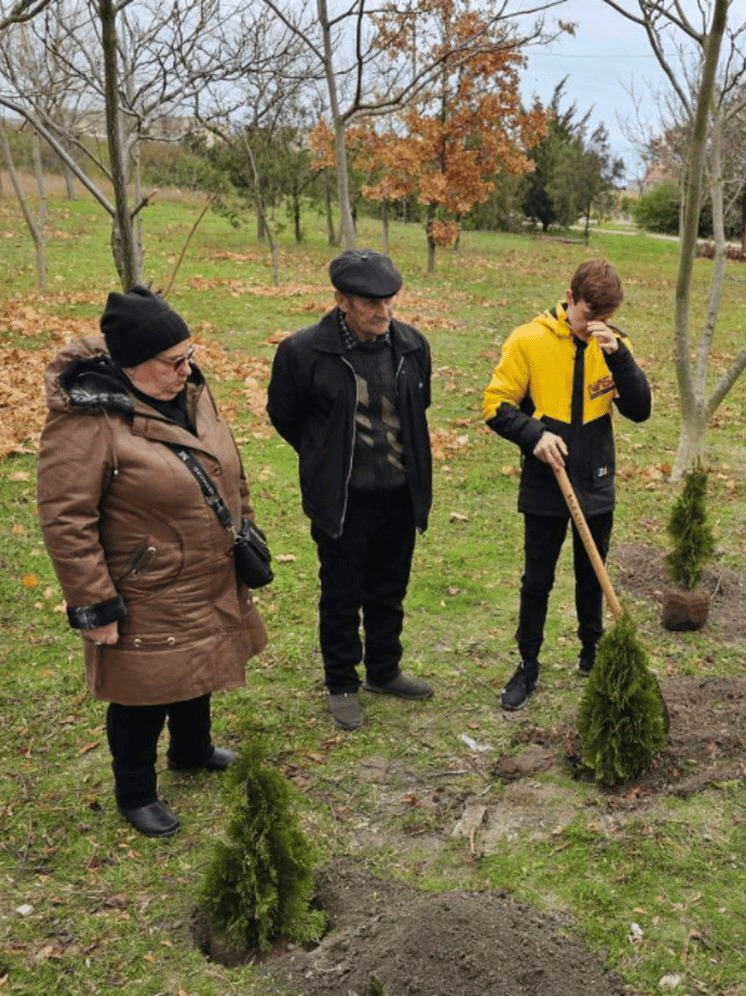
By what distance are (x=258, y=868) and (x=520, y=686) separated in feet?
6.76

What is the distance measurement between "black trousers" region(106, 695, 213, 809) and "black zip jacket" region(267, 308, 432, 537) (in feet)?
3.41

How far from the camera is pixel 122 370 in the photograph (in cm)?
326

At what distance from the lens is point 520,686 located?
469 cm

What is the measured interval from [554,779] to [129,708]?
187 cm

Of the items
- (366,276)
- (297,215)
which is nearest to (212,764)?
(366,276)

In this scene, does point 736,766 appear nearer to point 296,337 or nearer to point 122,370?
point 296,337

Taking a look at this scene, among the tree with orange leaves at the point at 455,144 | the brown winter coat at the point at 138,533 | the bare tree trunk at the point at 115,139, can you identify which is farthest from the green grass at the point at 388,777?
the tree with orange leaves at the point at 455,144

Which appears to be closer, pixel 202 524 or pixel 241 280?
pixel 202 524

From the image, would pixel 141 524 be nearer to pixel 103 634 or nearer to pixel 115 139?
pixel 103 634

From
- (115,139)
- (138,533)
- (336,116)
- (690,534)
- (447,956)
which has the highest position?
(336,116)

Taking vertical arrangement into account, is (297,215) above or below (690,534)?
above

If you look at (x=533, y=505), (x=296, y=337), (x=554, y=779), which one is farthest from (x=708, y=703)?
(x=296, y=337)

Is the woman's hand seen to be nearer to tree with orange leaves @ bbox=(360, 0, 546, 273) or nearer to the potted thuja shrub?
the potted thuja shrub

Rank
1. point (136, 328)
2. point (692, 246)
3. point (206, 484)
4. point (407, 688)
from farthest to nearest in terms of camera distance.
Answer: point (692, 246) < point (407, 688) < point (206, 484) < point (136, 328)
